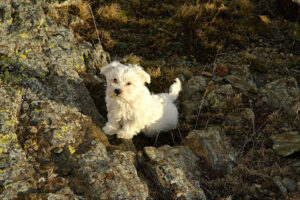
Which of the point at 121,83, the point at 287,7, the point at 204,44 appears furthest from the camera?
the point at 287,7

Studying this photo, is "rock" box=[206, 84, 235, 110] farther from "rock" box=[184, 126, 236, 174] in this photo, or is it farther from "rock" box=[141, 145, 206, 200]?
"rock" box=[141, 145, 206, 200]

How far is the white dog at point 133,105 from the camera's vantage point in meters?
4.65

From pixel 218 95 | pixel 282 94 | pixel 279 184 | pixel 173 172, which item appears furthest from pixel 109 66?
pixel 282 94

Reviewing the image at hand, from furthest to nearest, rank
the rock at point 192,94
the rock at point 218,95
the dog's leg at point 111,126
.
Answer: the rock at point 192,94
the rock at point 218,95
the dog's leg at point 111,126

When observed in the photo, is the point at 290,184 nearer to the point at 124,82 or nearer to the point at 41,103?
the point at 124,82

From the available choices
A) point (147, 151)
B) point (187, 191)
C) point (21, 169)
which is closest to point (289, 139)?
point (187, 191)

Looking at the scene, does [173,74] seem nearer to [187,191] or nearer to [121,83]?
[121,83]

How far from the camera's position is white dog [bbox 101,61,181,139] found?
15.3 feet

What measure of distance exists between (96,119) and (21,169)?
2115 mm

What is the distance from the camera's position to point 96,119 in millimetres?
5387

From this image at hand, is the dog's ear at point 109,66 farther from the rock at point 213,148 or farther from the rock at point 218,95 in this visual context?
the rock at point 218,95

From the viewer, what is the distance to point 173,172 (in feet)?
13.7

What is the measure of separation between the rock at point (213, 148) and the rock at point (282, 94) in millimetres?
1820

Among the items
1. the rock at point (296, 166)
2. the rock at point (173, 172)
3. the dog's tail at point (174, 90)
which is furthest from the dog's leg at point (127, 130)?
the rock at point (296, 166)
